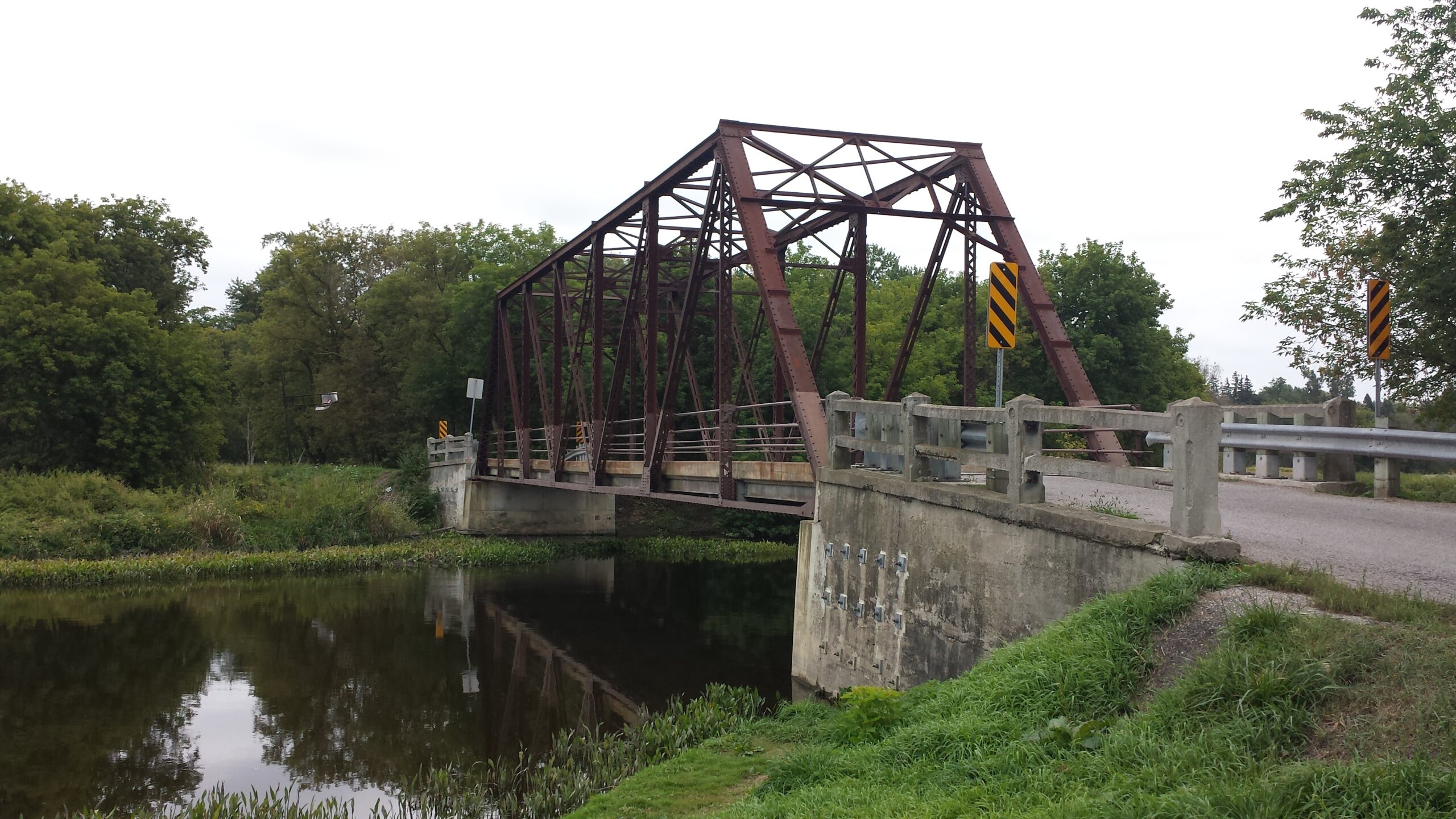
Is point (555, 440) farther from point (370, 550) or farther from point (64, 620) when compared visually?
point (64, 620)

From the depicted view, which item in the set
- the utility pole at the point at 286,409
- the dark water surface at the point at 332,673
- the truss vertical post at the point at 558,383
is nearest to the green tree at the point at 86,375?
the dark water surface at the point at 332,673

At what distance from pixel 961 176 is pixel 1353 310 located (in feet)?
29.5

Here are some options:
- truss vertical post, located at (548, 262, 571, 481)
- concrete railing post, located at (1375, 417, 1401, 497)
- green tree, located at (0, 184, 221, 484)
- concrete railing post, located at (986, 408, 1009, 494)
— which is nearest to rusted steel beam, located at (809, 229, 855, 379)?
concrete railing post, located at (986, 408, 1009, 494)

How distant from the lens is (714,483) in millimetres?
16406

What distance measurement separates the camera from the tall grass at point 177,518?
2772 centimetres

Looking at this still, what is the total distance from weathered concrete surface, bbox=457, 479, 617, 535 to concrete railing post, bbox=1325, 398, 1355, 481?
25.1m

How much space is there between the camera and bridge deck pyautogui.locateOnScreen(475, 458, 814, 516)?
44.7 ft

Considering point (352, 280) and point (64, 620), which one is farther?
point (352, 280)

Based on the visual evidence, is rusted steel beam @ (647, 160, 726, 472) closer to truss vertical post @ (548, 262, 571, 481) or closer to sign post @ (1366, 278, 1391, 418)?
truss vertical post @ (548, 262, 571, 481)

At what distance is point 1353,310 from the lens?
1877 cm

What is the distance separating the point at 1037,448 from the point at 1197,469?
1875mm

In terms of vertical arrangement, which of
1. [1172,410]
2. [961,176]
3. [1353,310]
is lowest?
[1172,410]

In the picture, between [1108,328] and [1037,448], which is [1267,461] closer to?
[1037,448]

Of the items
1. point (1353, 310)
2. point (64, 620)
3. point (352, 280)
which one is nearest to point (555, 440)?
point (64, 620)
